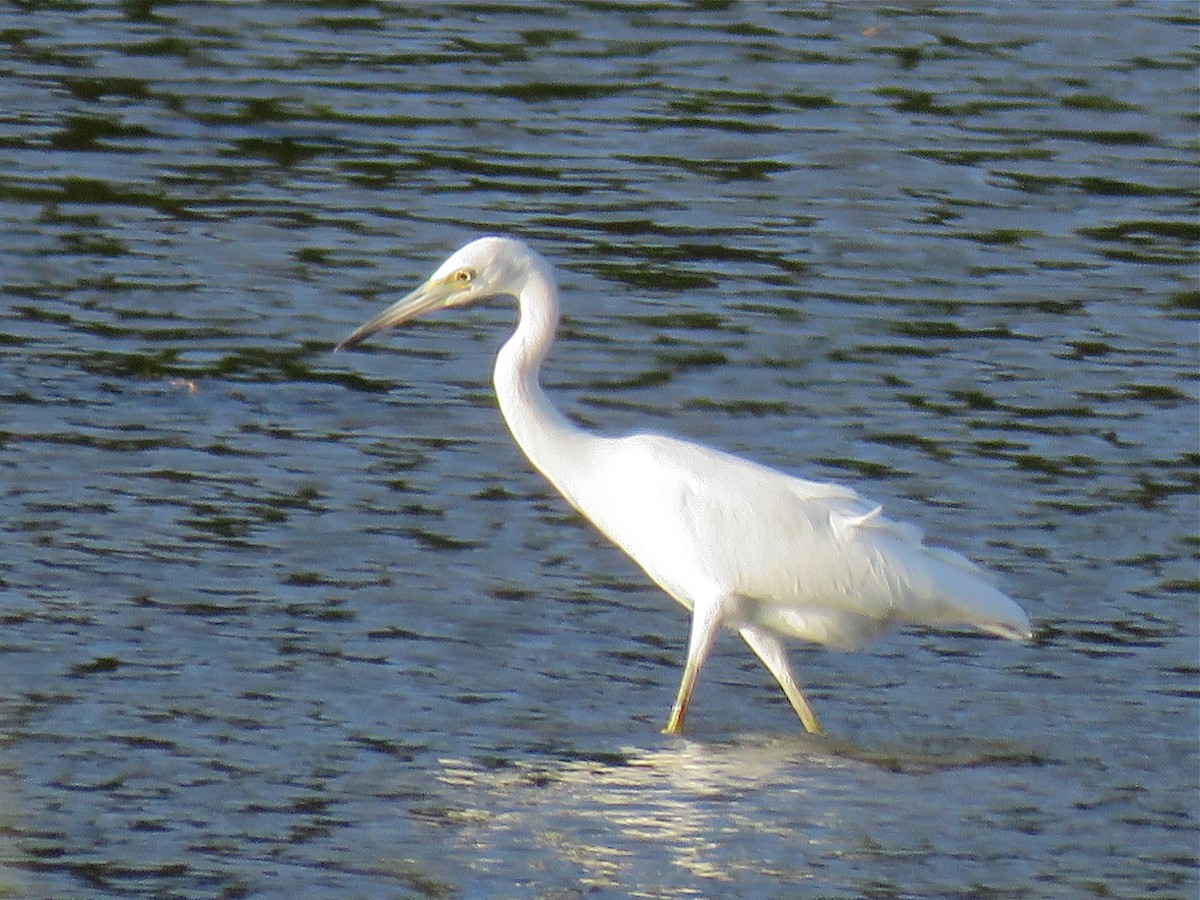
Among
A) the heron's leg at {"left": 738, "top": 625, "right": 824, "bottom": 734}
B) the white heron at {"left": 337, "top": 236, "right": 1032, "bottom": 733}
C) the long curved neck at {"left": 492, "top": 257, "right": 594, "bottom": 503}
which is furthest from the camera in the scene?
the long curved neck at {"left": 492, "top": 257, "right": 594, "bottom": 503}

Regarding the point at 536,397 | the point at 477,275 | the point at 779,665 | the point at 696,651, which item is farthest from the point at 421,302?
the point at 779,665

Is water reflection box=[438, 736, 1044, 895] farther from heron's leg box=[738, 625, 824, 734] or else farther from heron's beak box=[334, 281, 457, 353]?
heron's beak box=[334, 281, 457, 353]

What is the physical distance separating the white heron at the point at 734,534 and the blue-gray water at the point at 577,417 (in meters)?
0.31

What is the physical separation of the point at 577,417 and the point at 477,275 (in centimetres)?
279

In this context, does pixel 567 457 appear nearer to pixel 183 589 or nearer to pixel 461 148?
pixel 183 589

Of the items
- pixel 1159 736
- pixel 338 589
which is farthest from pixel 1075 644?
pixel 338 589

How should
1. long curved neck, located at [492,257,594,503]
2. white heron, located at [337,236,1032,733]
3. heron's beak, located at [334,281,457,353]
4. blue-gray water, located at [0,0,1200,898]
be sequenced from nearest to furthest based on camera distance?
1. blue-gray water, located at [0,0,1200,898]
2. white heron, located at [337,236,1032,733]
3. long curved neck, located at [492,257,594,503]
4. heron's beak, located at [334,281,457,353]

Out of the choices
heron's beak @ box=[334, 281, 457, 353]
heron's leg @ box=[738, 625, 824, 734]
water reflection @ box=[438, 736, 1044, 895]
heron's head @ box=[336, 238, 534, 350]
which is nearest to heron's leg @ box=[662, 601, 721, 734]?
water reflection @ box=[438, 736, 1044, 895]

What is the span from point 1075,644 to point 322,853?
3.29 m

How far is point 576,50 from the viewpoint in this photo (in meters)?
17.5

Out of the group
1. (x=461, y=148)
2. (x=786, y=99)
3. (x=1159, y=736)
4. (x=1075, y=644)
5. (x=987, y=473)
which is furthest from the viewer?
(x=786, y=99)

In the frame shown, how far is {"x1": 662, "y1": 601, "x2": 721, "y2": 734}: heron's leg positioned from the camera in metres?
8.23

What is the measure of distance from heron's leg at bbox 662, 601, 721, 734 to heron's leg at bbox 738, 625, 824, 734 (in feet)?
0.81

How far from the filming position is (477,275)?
884 centimetres
